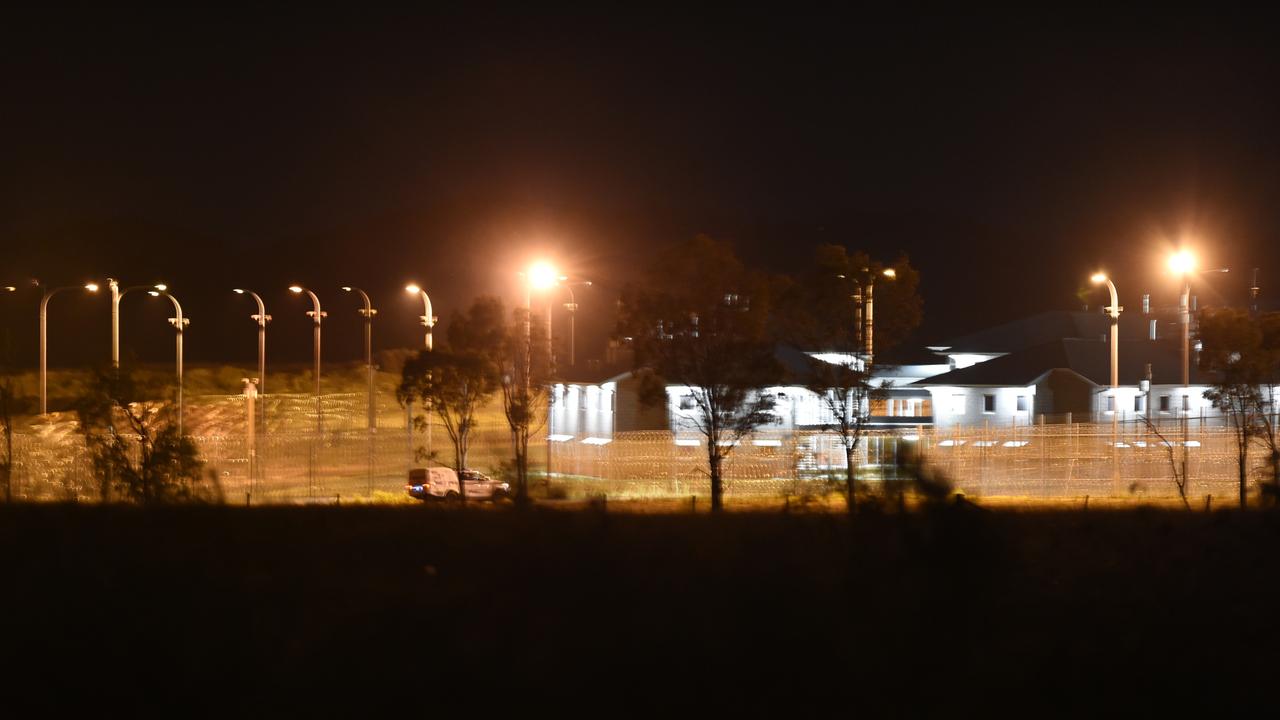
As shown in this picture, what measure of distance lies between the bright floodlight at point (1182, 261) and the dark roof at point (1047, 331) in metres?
44.9

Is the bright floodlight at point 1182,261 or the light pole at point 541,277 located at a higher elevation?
the bright floodlight at point 1182,261

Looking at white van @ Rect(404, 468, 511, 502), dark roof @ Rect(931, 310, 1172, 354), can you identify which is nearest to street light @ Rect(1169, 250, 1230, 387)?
white van @ Rect(404, 468, 511, 502)

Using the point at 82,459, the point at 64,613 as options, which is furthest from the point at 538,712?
the point at 82,459

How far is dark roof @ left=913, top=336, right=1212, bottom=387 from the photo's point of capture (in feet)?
158

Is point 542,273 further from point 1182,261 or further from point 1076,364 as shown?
point 1076,364

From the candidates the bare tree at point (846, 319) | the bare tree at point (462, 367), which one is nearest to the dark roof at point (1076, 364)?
the bare tree at point (846, 319)

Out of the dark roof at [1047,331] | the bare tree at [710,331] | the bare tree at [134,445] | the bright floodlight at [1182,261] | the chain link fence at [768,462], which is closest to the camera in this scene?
the bare tree at [134,445]

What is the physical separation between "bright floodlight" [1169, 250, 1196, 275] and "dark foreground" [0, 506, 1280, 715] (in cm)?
1713

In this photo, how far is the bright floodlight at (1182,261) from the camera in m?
27.6

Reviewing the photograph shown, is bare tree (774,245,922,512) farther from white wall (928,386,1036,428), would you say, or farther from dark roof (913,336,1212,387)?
dark roof (913,336,1212,387)

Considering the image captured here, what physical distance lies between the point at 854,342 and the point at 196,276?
124720 mm

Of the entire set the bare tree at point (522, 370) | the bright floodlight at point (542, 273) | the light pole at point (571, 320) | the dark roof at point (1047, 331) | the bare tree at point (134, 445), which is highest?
the dark roof at point (1047, 331)

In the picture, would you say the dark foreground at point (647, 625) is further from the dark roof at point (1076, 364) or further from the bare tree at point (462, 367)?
the dark roof at point (1076, 364)

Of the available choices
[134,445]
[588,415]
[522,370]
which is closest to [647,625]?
[522,370]
